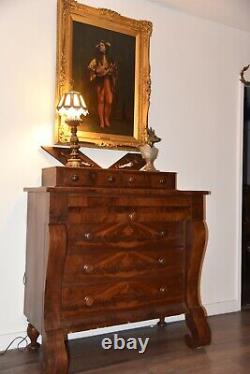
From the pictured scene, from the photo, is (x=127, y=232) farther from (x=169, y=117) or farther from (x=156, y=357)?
(x=169, y=117)

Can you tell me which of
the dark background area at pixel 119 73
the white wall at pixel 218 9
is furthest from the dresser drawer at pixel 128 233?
the white wall at pixel 218 9

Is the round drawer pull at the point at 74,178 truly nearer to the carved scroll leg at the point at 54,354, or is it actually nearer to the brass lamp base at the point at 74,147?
the brass lamp base at the point at 74,147

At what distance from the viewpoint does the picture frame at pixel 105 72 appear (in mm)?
2676

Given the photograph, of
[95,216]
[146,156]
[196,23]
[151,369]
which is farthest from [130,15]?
[151,369]

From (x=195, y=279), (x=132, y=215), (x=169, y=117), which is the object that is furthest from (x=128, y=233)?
(x=169, y=117)

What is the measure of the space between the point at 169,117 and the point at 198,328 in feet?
5.51

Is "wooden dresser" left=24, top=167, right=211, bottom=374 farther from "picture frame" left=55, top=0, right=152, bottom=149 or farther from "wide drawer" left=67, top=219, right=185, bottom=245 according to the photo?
"picture frame" left=55, top=0, right=152, bottom=149

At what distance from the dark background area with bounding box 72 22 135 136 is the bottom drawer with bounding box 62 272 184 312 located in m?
1.17

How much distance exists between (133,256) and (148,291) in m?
0.25

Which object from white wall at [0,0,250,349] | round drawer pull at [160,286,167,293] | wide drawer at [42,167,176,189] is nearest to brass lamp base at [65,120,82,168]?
wide drawer at [42,167,176,189]

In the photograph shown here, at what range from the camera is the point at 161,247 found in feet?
8.02

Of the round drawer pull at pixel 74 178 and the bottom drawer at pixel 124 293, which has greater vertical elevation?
the round drawer pull at pixel 74 178

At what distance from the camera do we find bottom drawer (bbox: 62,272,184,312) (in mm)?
2158

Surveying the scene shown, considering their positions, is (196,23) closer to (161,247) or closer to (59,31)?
(59,31)
